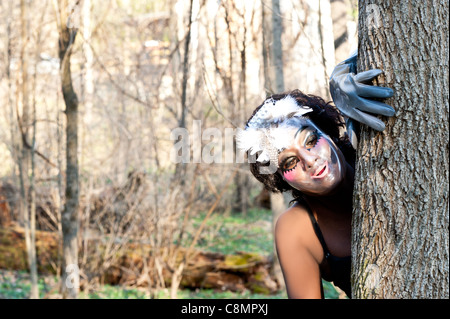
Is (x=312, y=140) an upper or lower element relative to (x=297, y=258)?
upper

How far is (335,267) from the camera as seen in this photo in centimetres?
250

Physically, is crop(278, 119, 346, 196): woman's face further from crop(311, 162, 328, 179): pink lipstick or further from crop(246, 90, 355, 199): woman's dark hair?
crop(246, 90, 355, 199): woman's dark hair

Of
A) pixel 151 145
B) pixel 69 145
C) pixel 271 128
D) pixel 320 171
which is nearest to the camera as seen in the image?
pixel 320 171

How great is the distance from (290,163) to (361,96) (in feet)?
1.72

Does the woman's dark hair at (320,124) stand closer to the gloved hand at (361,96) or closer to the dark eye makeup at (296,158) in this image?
the dark eye makeup at (296,158)

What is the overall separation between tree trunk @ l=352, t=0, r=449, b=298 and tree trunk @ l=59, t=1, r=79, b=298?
Answer: 12.5 ft

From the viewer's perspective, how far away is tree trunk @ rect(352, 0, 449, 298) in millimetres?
1912

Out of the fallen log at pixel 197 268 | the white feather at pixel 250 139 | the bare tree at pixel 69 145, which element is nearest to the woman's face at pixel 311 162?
the white feather at pixel 250 139

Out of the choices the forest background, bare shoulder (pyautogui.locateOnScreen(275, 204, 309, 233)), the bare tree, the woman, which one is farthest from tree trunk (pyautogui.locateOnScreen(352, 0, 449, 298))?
the bare tree

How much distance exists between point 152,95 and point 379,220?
4991mm

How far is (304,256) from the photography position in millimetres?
2482

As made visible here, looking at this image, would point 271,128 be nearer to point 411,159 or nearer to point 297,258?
point 297,258

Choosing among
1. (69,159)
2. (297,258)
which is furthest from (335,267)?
(69,159)
